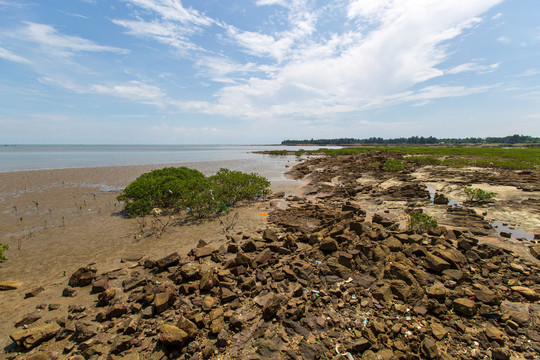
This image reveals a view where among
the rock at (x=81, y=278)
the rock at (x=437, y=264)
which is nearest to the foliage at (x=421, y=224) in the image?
the rock at (x=437, y=264)

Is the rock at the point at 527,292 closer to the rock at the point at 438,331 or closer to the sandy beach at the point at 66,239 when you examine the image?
the rock at the point at 438,331

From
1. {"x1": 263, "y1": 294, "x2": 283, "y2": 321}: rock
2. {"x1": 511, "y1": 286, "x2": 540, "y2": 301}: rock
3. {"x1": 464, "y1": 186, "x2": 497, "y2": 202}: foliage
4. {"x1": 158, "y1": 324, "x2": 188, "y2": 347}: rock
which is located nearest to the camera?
{"x1": 158, "y1": 324, "x2": 188, "y2": 347}: rock

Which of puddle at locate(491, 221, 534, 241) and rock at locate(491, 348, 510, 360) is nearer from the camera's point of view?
rock at locate(491, 348, 510, 360)

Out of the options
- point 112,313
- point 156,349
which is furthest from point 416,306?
point 112,313

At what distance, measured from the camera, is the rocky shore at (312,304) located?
333 cm

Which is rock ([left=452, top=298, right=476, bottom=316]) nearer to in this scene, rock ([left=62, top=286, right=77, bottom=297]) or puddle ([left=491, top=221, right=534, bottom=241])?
puddle ([left=491, top=221, right=534, bottom=241])

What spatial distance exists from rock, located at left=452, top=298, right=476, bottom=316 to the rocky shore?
2 cm

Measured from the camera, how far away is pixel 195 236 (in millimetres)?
7922

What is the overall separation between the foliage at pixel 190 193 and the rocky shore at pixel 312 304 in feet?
12.2

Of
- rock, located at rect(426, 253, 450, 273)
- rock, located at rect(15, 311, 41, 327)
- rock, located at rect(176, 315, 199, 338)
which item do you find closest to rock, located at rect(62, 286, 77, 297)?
rock, located at rect(15, 311, 41, 327)

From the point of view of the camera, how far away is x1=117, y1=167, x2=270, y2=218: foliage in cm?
1016

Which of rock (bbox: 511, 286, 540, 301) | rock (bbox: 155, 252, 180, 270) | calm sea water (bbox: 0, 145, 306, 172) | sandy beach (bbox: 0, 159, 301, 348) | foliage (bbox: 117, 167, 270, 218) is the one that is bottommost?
sandy beach (bbox: 0, 159, 301, 348)

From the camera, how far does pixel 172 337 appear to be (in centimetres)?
331

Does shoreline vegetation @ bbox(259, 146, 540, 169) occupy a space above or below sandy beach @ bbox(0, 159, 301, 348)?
above
